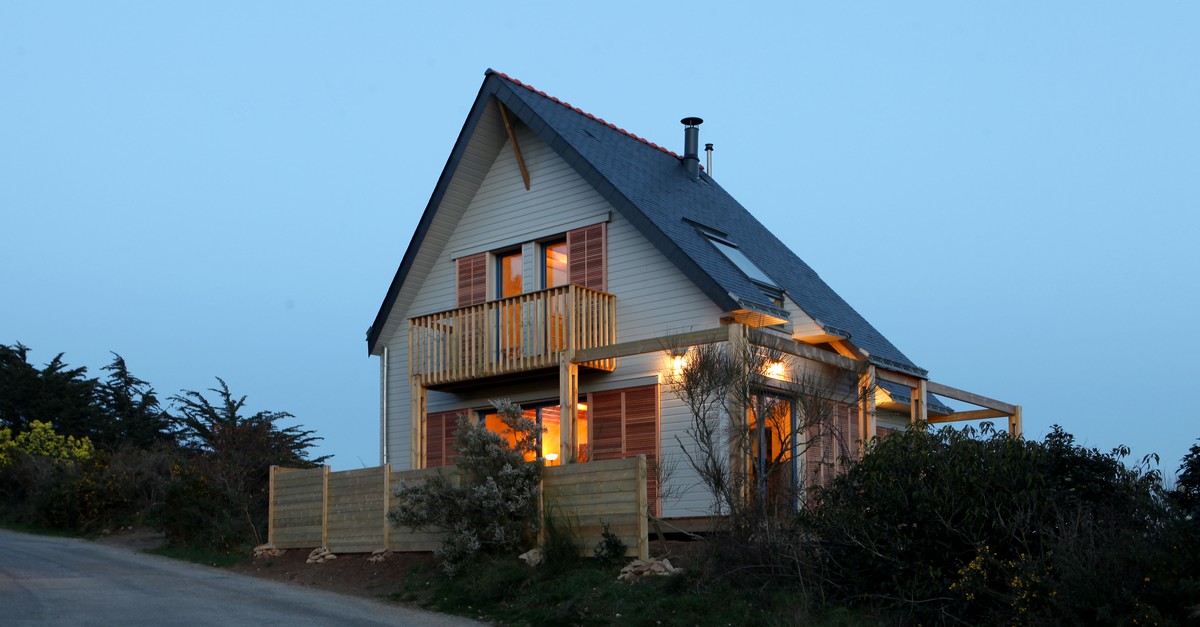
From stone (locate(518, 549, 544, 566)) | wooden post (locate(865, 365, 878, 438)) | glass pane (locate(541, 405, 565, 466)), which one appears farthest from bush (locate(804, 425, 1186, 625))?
glass pane (locate(541, 405, 565, 466))

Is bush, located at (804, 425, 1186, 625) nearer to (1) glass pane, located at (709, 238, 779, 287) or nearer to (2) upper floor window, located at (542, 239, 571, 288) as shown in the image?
(1) glass pane, located at (709, 238, 779, 287)

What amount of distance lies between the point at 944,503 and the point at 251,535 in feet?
40.6

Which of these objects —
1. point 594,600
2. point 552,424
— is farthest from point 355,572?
point 594,600

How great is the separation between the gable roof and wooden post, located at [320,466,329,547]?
4.52m

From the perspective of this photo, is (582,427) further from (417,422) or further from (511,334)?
(417,422)

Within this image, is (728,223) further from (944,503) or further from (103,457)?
(103,457)

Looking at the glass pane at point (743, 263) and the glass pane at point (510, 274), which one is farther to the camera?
the glass pane at point (510, 274)

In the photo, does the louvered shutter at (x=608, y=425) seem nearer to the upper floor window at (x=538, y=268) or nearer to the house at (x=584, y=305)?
the house at (x=584, y=305)

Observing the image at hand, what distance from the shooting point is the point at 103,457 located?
82.6 ft

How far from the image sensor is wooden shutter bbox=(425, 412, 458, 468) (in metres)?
20.6

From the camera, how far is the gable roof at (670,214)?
18031 mm

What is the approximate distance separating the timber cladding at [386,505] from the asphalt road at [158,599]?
1406 millimetres

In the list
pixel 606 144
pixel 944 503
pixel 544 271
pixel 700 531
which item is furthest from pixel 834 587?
pixel 606 144

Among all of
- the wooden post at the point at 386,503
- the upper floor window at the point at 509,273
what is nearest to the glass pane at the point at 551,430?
the upper floor window at the point at 509,273
